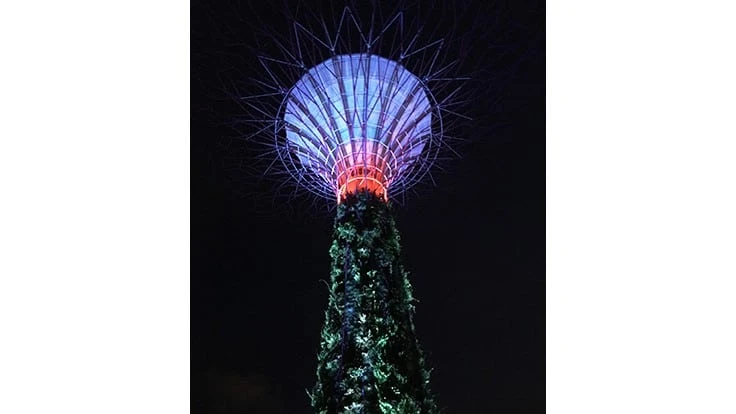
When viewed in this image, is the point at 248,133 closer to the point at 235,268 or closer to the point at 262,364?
the point at 235,268

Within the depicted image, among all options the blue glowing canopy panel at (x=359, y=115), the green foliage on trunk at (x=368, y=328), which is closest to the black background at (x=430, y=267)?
the green foliage on trunk at (x=368, y=328)

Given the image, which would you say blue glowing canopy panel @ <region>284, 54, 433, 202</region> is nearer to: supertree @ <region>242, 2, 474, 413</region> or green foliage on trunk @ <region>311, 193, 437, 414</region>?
supertree @ <region>242, 2, 474, 413</region>

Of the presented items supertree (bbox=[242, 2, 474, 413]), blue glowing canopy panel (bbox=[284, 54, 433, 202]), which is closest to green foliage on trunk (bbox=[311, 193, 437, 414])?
supertree (bbox=[242, 2, 474, 413])

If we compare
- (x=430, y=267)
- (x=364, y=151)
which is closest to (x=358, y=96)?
(x=364, y=151)

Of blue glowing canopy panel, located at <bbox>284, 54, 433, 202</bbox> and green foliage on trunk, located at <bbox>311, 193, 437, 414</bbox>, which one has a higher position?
blue glowing canopy panel, located at <bbox>284, 54, 433, 202</bbox>

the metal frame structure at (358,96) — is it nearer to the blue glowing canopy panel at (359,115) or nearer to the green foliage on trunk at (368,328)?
the blue glowing canopy panel at (359,115)

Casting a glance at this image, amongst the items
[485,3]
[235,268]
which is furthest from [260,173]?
[485,3]
